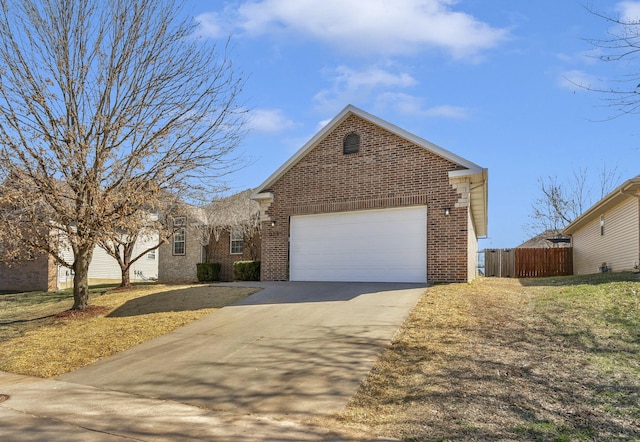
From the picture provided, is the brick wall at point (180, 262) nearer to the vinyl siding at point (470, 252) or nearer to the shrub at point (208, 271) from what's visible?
the shrub at point (208, 271)

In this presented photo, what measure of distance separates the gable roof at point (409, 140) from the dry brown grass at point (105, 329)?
14.3 ft

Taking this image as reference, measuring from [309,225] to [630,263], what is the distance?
38.5 feet

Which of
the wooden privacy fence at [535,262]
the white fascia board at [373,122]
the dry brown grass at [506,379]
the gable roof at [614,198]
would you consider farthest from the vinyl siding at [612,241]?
the dry brown grass at [506,379]

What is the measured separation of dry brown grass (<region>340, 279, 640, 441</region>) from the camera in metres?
4.75

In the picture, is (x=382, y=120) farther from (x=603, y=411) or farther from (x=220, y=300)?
(x=603, y=411)

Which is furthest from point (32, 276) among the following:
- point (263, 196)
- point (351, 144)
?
point (351, 144)

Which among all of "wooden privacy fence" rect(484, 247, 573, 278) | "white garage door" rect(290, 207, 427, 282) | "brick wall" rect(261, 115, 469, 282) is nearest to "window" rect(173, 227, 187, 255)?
"brick wall" rect(261, 115, 469, 282)

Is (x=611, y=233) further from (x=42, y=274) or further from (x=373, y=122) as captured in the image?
(x=42, y=274)

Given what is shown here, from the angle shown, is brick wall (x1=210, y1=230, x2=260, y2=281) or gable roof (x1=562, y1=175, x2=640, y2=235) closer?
gable roof (x1=562, y1=175, x2=640, y2=235)

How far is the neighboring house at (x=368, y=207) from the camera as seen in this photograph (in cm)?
1334

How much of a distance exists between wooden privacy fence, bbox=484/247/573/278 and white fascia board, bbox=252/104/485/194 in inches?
605

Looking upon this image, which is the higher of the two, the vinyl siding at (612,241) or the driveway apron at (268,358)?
the vinyl siding at (612,241)

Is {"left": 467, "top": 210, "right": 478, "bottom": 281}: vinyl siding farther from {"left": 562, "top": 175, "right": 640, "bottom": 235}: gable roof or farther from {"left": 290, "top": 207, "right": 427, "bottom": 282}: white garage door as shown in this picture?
{"left": 562, "top": 175, "right": 640, "bottom": 235}: gable roof

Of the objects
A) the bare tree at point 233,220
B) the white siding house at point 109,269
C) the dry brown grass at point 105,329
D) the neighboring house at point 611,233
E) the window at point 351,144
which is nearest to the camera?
the dry brown grass at point 105,329
